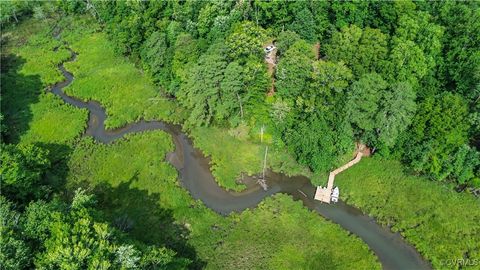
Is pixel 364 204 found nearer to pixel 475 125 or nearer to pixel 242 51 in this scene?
pixel 475 125

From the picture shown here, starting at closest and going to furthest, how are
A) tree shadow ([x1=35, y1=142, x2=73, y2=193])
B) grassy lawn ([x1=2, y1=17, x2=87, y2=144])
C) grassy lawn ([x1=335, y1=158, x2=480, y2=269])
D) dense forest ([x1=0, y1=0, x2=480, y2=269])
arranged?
dense forest ([x1=0, y1=0, x2=480, y2=269]), grassy lawn ([x1=335, y1=158, x2=480, y2=269]), tree shadow ([x1=35, y1=142, x2=73, y2=193]), grassy lawn ([x1=2, y1=17, x2=87, y2=144])

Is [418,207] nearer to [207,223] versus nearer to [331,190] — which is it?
[331,190]

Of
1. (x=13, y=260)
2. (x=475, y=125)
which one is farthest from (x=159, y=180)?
(x=475, y=125)

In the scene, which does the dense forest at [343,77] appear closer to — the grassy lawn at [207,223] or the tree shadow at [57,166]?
the grassy lawn at [207,223]

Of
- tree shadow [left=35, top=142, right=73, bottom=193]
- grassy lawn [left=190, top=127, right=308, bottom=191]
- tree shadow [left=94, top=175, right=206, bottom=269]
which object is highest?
grassy lawn [left=190, top=127, right=308, bottom=191]

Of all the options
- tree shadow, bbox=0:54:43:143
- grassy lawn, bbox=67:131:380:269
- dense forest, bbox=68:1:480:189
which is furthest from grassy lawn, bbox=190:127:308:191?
tree shadow, bbox=0:54:43:143

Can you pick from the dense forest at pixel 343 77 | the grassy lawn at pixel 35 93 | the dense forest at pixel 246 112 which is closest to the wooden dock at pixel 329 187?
the dense forest at pixel 246 112

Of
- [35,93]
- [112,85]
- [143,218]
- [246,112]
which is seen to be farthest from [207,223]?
[35,93]

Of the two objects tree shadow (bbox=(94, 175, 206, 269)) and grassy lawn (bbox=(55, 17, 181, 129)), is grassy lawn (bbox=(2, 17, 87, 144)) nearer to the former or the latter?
grassy lawn (bbox=(55, 17, 181, 129))
